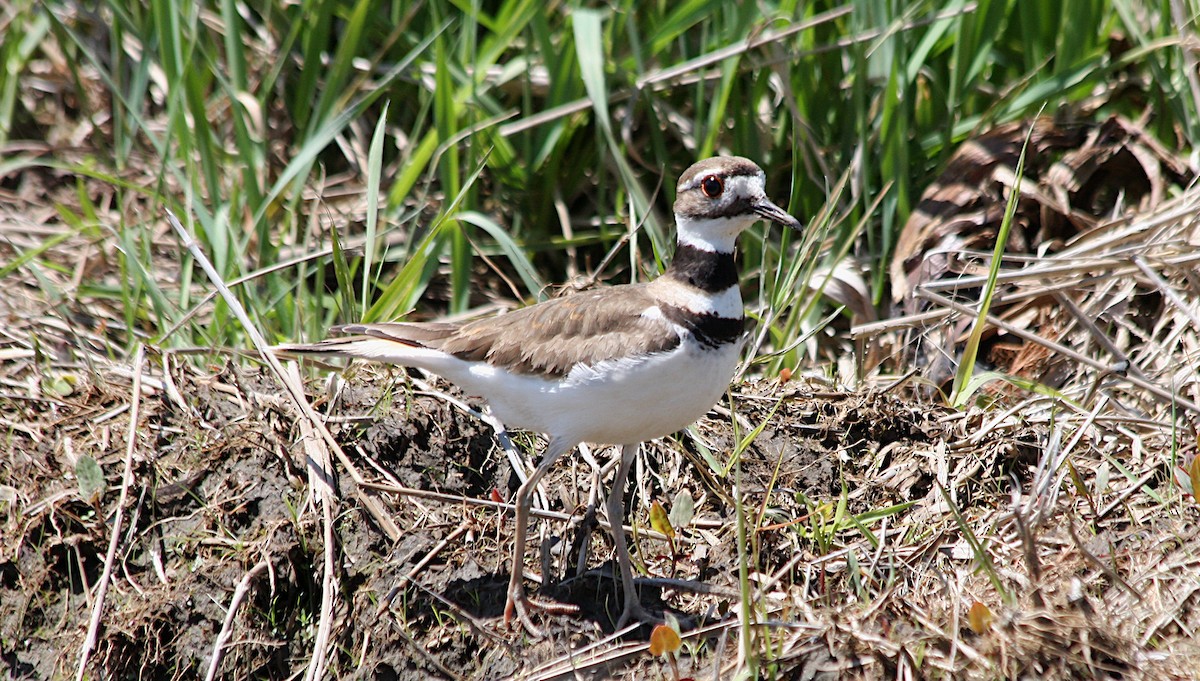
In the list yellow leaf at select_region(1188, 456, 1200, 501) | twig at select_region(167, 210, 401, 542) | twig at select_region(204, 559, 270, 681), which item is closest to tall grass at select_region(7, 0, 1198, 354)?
twig at select_region(167, 210, 401, 542)

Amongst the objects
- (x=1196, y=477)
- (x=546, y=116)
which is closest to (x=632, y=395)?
(x=1196, y=477)

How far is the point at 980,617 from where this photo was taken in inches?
129

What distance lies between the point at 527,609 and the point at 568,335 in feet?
2.89

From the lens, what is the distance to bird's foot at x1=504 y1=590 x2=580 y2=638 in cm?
375

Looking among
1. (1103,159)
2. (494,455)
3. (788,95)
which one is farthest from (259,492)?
(1103,159)

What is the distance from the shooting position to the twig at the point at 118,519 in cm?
384

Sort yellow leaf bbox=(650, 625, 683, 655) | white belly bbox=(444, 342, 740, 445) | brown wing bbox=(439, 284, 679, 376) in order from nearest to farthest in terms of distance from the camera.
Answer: yellow leaf bbox=(650, 625, 683, 655) < white belly bbox=(444, 342, 740, 445) < brown wing bbox=(439, 284, 679, 376)

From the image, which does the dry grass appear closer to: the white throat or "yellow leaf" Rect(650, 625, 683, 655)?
"yellow leaf" Rect(650, 625, 683, 655)

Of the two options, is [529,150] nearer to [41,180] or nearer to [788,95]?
[788,95]

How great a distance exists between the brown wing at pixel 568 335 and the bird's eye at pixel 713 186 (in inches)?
14.8

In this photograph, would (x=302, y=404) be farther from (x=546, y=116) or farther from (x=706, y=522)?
(x=546, y=116)

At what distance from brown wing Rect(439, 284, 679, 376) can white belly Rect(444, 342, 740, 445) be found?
0.04 m

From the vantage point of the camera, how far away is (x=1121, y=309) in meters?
4.76

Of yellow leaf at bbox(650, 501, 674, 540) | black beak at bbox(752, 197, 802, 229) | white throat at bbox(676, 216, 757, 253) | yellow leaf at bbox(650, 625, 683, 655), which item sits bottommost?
yellow leaf at bbox(650, 625, 683, 655)
